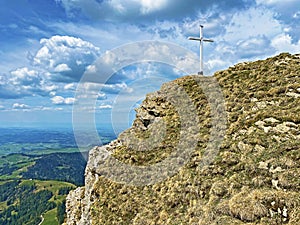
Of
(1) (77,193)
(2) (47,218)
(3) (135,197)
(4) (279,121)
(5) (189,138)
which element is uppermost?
(4) (279,121)

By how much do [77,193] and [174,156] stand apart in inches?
559

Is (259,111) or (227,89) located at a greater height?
(227,89)

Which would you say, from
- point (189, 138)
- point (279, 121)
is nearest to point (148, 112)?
point (189, 138)

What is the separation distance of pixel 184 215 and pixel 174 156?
6.33 metres

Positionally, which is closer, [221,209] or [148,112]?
[221,209]

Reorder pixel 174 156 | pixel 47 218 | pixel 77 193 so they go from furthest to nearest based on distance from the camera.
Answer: pixel 47 218 → pixel 77 193 → pixel 174 156

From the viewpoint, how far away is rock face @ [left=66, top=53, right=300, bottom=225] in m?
13.8

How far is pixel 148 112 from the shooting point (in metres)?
30.3

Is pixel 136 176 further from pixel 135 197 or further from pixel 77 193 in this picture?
pixel 77 193

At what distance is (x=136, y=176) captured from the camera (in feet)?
72.1

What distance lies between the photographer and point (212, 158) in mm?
18703

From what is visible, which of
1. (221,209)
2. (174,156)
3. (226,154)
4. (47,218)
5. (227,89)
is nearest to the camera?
(221,209)

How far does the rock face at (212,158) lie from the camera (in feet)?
45.2

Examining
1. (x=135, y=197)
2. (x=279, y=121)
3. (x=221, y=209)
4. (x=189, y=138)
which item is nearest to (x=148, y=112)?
(x=189, y=138)
